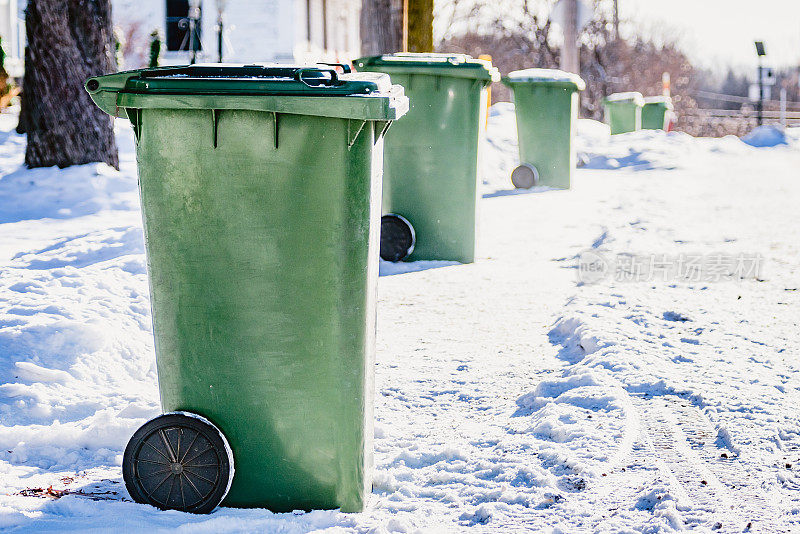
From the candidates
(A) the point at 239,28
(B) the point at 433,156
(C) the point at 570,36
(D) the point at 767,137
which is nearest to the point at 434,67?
(B) the point at 433,156

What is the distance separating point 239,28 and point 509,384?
17640 millimetres

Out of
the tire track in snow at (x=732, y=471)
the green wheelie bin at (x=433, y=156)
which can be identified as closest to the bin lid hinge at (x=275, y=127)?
the tire track in snow at (x=732, y=471)

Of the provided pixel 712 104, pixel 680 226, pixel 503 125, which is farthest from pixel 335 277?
pixel 712 104

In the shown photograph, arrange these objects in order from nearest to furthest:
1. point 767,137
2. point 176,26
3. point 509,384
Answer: point 509,384 < point 767,137 < point 176,26

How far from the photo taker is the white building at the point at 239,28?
66.3 ft

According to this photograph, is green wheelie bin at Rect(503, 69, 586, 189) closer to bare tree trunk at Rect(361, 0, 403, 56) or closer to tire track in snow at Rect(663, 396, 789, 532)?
bare tree trunk at Rect(361, 0, 403, 56)

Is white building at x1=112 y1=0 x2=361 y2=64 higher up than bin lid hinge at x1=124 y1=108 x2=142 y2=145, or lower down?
higher up

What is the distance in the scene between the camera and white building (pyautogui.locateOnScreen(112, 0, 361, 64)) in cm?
2022

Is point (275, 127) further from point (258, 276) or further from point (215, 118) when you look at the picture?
point (258, 276)

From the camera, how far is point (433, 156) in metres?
6.31

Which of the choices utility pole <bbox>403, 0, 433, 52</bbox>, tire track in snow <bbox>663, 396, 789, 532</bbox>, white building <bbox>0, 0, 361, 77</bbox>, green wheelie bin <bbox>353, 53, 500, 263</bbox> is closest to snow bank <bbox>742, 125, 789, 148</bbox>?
white building <bbox>0, 0, 361, 77</bbox>

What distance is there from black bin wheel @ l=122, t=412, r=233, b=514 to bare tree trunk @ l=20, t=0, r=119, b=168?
6.36 metres

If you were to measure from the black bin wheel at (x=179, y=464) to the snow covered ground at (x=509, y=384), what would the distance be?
7 centimetres

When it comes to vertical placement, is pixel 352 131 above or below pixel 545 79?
below
